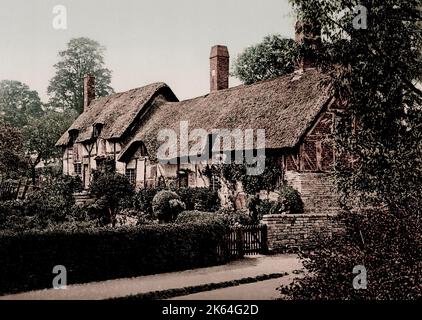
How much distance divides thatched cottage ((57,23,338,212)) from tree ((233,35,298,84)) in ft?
24.4

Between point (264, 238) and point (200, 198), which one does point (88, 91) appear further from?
point (264, 238)

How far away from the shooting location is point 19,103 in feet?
200

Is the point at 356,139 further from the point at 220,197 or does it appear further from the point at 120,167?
the point at 120,167

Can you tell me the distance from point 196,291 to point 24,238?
408 centimetres

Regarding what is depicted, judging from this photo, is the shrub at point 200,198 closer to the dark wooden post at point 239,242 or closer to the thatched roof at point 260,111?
the thatched roof at point 260,111

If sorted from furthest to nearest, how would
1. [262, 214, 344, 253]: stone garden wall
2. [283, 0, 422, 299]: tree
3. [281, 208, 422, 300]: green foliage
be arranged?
[262, 214, 344, 253]: stone garden wall, [283, 0, 422, 299]: tree, [281, 208, 422, 300]: green foliage

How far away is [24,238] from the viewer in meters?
10.5

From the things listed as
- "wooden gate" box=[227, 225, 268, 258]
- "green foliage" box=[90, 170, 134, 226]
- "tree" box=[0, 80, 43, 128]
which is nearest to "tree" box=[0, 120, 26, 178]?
"green foliage" box=[90, 170, 134, 226]

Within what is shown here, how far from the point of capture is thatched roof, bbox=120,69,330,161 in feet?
68.4

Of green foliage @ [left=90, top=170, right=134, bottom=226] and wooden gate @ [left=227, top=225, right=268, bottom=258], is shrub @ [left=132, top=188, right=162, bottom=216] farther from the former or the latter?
wooden gate @ [left=227, top=225, right=268, bottom=258]

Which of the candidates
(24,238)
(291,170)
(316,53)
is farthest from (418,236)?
(291,170)

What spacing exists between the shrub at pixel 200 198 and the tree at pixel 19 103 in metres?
39.4

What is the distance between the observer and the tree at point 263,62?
38219 millimetres

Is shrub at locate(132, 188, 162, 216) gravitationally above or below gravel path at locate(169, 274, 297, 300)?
above
